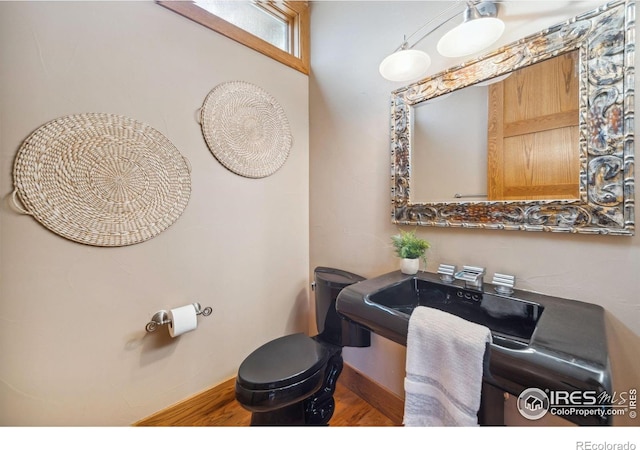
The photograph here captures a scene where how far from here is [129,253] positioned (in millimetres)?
1045

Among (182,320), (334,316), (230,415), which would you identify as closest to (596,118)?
(334,316)

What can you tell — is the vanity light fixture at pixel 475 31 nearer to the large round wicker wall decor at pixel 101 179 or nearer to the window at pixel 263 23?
the window at pixel 263 23

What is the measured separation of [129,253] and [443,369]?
50.1 inches

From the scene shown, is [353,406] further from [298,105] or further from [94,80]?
[94,80]

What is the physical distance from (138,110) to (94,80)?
163 mm

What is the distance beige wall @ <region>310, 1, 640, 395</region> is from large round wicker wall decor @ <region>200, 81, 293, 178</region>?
0.27 metres

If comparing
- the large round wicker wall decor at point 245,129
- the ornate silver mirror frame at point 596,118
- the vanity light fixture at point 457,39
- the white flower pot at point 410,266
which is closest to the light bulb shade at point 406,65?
the vanity light fixture at point 457,39

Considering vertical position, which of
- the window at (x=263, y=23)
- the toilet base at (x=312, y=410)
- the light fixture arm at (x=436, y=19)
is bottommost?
the toilet base at (x=312, y=410)

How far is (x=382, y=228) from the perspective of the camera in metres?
1.26

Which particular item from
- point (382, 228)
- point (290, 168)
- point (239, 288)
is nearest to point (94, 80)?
point (290, 168)

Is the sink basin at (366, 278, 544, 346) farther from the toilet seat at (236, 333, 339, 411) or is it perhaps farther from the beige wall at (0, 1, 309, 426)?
the beige wall at (0, 1, 309, 426)

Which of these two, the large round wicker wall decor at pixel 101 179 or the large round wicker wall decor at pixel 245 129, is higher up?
the large round wicker wall decor at pixel 245 129

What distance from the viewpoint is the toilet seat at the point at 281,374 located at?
Result: 0.89m

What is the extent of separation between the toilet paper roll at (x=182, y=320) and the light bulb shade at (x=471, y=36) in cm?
155
